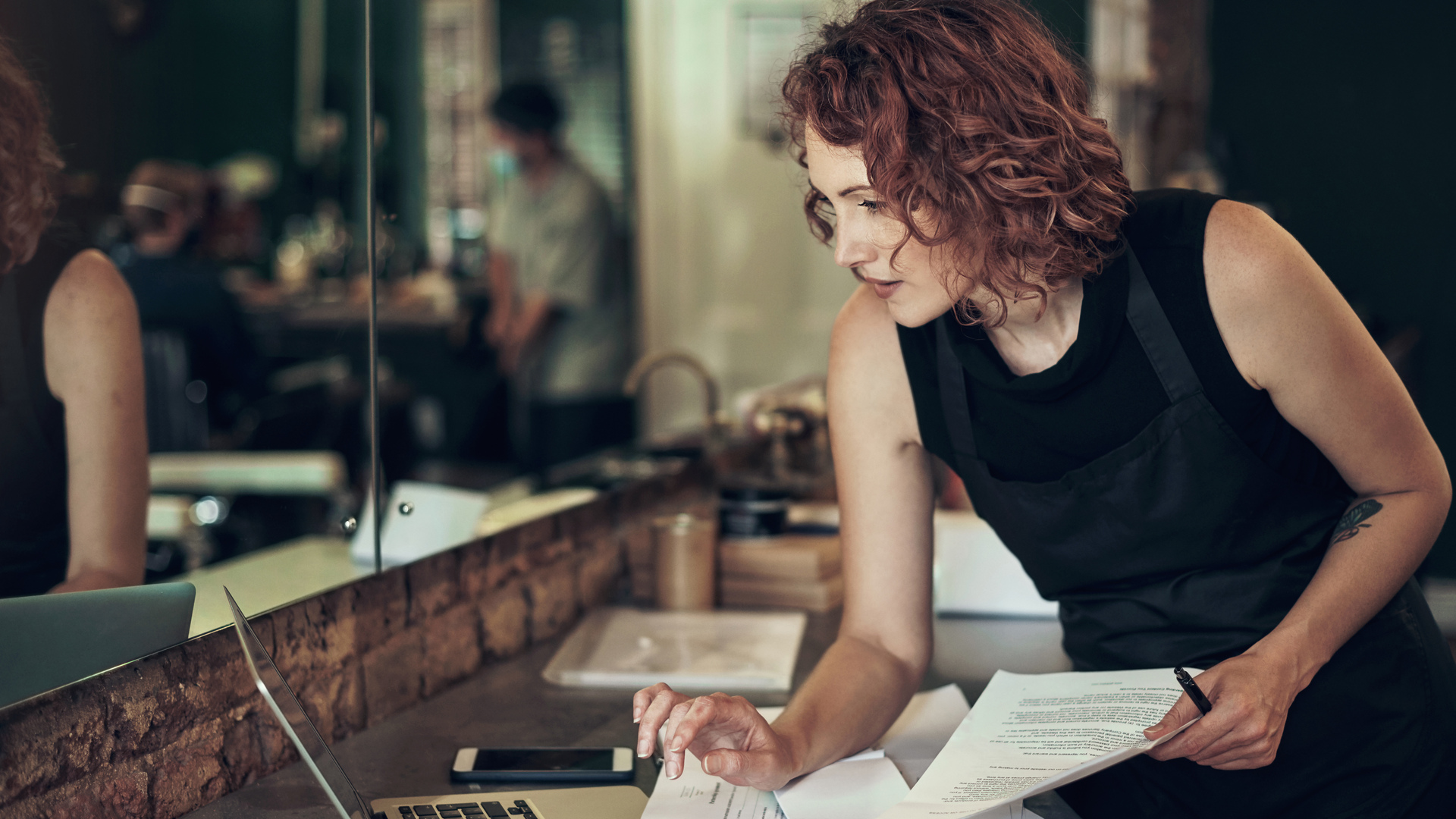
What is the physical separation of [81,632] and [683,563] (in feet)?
2.85

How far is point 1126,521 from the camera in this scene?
45.4 inches

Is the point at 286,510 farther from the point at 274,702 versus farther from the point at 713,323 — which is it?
the point at 274,702

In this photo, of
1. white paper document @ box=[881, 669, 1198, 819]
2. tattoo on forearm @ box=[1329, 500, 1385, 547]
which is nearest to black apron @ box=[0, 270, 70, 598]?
white paper document @ box=[881, 669, 1198, 819]

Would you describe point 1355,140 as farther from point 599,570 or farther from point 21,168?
point 21,168

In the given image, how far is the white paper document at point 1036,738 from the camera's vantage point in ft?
3.07

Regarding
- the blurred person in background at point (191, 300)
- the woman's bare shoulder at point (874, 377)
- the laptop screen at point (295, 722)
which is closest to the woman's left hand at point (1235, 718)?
the woman's bare shoulder at point (874, 377)

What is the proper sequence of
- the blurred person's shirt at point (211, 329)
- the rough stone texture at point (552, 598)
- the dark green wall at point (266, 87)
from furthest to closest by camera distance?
the dark green wall at point (266, 87) < the blurred person's shirt at point (211, 329) < the rough stone texture at point (552, 598)

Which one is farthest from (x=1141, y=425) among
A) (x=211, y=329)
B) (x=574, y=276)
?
(x=574, y=276)

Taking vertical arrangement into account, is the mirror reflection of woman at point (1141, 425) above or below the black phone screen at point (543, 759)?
above

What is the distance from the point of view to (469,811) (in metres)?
1.03

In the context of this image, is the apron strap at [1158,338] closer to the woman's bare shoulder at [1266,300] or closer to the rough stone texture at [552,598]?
the woman's bare shoulder at [1266,300]

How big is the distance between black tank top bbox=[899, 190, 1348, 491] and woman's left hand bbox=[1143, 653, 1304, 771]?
21cm

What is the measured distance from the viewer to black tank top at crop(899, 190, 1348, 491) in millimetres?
1103

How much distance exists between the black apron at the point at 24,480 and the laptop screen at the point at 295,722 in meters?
0.23
